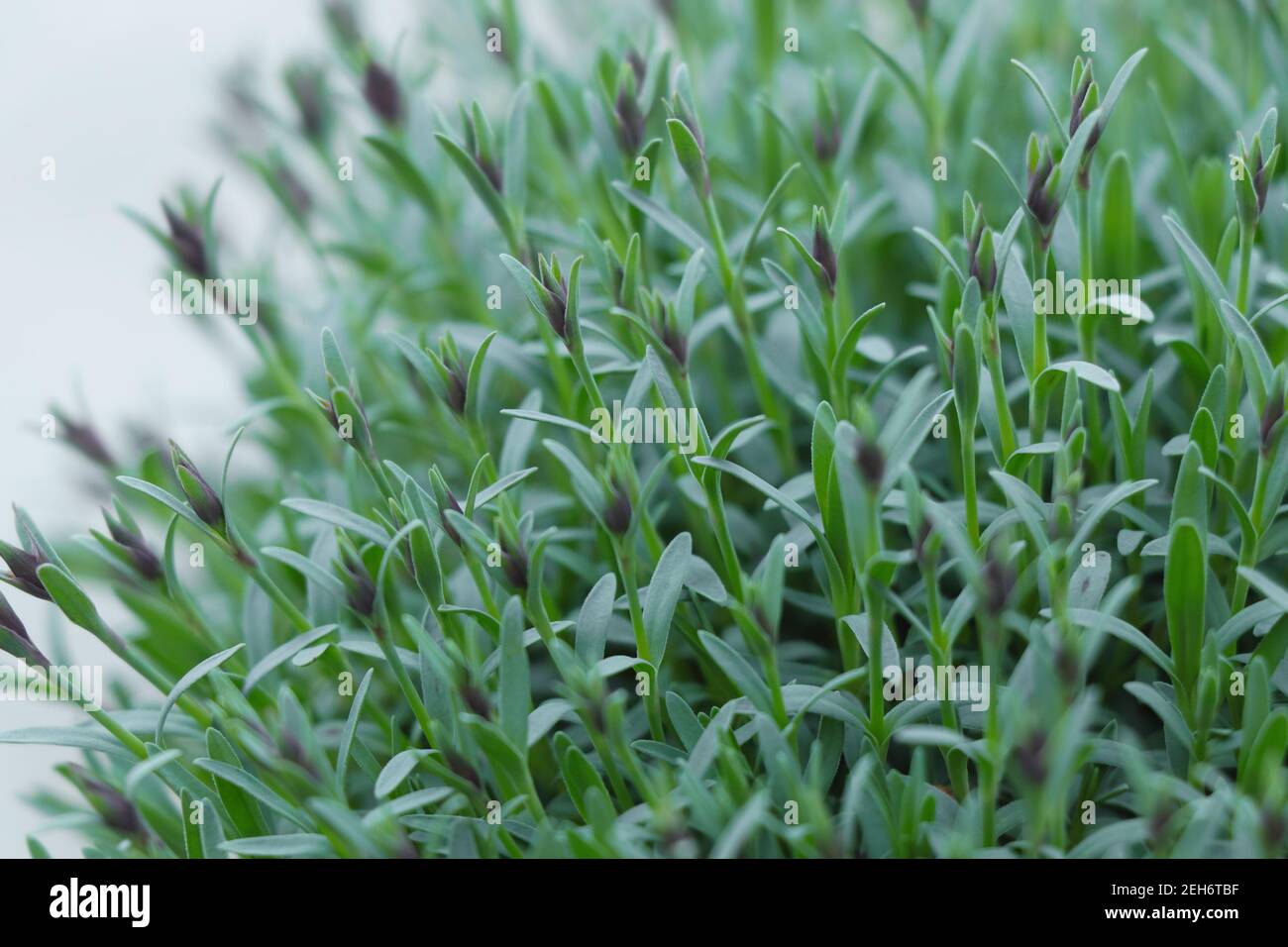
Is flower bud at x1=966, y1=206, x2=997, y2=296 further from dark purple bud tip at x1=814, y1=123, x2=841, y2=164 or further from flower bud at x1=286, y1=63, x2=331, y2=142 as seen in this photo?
flower bud at x1=286, y1=63, x2=331, y2=142

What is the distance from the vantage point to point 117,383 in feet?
2.65

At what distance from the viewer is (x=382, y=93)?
1.85 ft

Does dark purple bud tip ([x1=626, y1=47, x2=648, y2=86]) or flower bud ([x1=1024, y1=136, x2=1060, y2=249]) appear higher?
dark purple bud tip ([x1=626, y1=47, x2=648, y2=86])

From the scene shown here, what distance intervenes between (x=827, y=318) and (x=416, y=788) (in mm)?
250

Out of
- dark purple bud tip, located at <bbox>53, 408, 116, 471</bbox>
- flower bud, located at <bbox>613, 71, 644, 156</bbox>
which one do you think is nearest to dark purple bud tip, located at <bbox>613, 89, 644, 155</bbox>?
flower bud, located at <bbox>613, 71, 644, 156</bbox>

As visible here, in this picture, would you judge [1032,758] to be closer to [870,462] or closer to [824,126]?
[870,462]

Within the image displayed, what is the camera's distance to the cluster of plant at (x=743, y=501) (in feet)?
1.29

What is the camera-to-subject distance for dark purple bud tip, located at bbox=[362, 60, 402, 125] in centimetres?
56

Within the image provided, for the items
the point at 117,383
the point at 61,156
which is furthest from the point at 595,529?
the point at 61,156

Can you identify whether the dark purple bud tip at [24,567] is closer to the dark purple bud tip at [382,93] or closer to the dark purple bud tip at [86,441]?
the dark purple bud tip at [86,441]

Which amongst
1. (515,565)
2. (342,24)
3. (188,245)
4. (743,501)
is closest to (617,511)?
(515,565)
